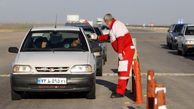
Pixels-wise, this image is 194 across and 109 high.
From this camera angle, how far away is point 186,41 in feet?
77.0

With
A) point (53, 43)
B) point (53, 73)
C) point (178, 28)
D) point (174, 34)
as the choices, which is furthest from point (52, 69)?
point (178, 28)

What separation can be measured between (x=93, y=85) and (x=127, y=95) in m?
1.24

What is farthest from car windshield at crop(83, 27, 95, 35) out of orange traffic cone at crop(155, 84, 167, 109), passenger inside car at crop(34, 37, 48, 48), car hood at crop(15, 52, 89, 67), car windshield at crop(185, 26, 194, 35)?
orange traffic cone at crop(155, 84, 167, 109)

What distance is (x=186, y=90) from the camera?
10.9 metres

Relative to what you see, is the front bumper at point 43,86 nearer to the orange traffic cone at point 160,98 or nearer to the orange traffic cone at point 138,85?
the orange traffic cone at point 138,85

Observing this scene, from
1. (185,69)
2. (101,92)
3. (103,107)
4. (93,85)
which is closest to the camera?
(103,107)

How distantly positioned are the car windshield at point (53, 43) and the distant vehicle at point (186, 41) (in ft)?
46.0

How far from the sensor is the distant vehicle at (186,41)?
23297 millimetres

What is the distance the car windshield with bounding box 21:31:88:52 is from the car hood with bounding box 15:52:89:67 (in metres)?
0.32

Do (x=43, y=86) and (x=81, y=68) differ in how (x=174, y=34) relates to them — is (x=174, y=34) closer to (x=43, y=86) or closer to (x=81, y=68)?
(x=81, y=68)

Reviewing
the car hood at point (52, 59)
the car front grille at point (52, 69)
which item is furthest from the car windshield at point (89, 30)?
the car front grille at point (52, 69)

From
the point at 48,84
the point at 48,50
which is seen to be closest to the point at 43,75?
the point at 48,84

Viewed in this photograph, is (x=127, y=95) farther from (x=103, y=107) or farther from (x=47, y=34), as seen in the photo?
(x=47, y=34)

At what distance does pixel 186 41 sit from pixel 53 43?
1453 cm
